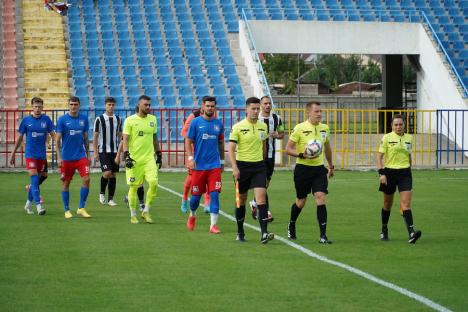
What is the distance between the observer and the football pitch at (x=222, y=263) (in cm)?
927

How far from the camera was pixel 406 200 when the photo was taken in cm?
1395

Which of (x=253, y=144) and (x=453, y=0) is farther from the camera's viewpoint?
(x=453, y=0)

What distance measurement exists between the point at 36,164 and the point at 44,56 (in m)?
19.9

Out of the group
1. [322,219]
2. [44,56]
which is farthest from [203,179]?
[44,56]

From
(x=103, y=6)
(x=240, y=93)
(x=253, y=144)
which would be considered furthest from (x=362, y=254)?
(x=103, y=6)

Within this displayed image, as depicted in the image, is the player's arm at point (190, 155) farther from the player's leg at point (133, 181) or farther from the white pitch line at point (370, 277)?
the player's leg at point (133, 181)

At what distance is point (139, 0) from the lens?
4072 cm

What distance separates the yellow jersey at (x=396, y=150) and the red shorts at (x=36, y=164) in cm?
676

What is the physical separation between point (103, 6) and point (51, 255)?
2883 centimetres

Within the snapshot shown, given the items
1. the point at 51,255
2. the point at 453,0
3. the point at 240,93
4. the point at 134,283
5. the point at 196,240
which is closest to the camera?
the point at 134,283

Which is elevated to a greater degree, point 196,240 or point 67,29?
point 67,29

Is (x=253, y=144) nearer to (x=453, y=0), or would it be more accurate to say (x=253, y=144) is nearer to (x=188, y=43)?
(x=188, y=43)

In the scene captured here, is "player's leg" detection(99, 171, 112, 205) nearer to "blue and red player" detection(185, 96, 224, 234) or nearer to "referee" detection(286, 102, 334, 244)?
"blue and red player" detection(185, 96, 224, 234)

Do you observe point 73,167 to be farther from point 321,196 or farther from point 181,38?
point 181,38
